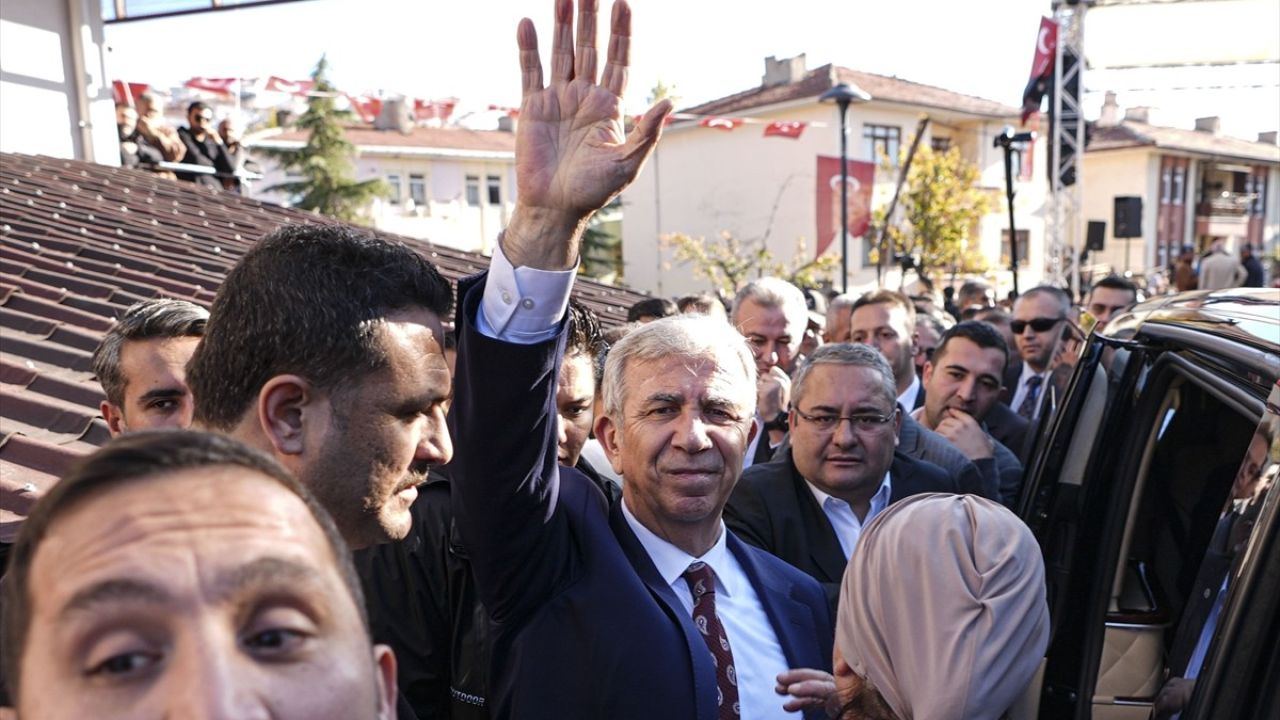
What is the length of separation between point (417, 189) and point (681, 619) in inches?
1798

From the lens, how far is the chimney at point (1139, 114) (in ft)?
188

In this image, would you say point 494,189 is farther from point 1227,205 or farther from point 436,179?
point 1227,205

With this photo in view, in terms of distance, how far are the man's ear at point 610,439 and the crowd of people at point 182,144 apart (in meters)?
8.68

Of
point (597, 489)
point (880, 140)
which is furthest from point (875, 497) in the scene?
point (880, 140)

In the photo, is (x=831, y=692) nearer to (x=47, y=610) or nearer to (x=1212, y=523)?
(x=1212, y=523)

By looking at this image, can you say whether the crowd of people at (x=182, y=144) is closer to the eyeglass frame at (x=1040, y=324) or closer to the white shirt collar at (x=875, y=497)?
the eyeglass frame at (x=1040, y=324)

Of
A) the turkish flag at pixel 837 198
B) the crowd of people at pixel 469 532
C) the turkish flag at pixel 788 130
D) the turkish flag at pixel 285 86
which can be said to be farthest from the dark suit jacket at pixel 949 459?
the turkish flag at pixel 837 198

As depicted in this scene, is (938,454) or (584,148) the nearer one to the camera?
(584,148)

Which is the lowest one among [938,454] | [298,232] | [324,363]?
[938,454]

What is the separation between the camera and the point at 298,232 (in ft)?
6.07

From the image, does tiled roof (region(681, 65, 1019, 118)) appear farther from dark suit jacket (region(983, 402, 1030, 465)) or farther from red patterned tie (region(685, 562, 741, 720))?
red patterned tie (region(685, 562, 741, 720))

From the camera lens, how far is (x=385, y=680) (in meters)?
1.16

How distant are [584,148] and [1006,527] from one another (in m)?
0.96

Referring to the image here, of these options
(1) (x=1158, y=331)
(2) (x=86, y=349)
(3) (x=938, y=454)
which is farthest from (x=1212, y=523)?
(2) (x=86, y=349)
